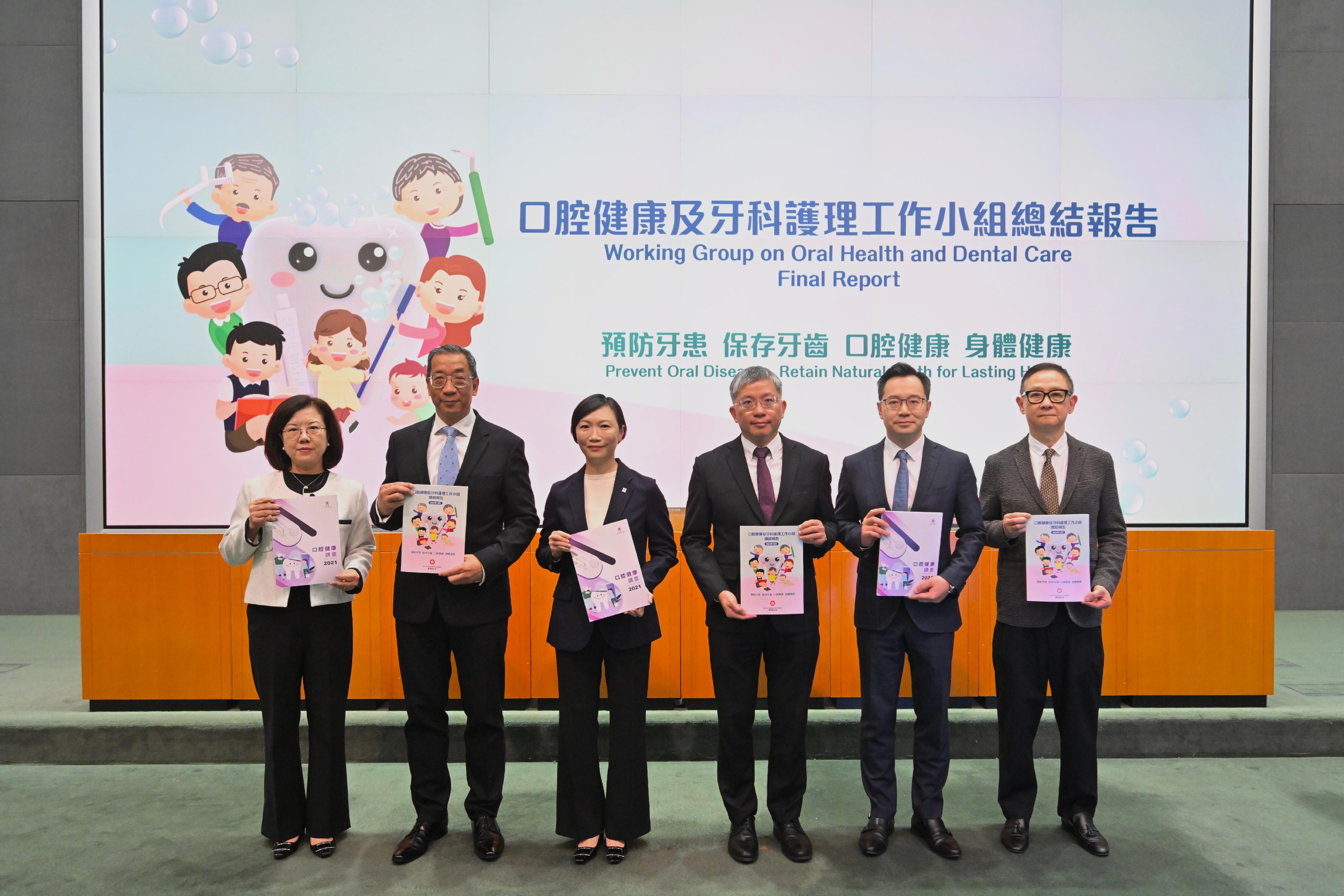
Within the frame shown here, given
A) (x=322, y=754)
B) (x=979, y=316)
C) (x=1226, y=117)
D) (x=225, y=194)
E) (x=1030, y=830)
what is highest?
(x=1226, y=117)

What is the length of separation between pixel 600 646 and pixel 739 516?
67 cm

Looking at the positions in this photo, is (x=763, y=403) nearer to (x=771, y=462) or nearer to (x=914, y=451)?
(x=771, y=462)

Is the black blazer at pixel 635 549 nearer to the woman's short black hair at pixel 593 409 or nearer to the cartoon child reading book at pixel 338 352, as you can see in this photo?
the woman's short black hair at pixel 593 409

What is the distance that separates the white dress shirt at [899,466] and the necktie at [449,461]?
1.53m

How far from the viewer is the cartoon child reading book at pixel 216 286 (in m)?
4.23

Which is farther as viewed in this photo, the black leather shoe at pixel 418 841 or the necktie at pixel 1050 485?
the necktie at pixel 1050 485

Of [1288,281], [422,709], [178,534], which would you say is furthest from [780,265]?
[1288,281]

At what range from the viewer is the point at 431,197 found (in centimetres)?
428

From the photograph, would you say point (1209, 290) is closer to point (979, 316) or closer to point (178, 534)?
point (979, 316)

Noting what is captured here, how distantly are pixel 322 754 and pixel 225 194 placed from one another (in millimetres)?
3072

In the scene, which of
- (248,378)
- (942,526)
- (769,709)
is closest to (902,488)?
(942,526)

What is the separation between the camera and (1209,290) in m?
4.37

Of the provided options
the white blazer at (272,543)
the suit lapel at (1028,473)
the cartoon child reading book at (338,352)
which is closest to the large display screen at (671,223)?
the cartoon child reading book at (338,352)

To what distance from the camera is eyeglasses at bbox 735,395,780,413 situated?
2746 millimetres
